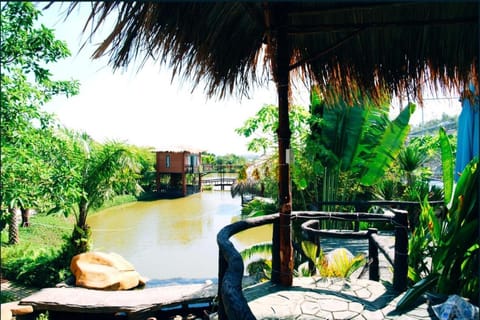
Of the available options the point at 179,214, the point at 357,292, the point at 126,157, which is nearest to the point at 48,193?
the point at 357,292

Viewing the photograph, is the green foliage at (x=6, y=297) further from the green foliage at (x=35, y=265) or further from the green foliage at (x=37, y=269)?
the green foliage at (x=37, y=269)

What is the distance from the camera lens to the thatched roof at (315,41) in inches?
81.7

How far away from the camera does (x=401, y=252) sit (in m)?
2.53

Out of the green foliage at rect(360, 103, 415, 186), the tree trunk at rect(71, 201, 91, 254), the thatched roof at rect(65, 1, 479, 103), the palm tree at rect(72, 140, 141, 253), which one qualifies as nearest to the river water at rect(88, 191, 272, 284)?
the tree trunk at rect(71, 201, 91, 254)

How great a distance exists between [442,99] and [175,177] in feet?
68.8

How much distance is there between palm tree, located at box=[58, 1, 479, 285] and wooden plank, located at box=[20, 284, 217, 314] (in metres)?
3.24

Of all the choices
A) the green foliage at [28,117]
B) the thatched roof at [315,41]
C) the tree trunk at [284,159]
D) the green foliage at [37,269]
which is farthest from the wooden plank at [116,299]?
the thatched roof at [315,41]

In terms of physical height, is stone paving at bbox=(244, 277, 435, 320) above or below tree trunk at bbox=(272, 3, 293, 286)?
below

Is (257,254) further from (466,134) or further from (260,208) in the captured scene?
(466,134)

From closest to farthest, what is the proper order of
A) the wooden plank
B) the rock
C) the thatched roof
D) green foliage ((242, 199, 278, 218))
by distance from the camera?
the thatched roof → the wooden plank → the rock → green foliage ((242, 199, 278, 218))

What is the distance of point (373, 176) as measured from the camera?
6332mm

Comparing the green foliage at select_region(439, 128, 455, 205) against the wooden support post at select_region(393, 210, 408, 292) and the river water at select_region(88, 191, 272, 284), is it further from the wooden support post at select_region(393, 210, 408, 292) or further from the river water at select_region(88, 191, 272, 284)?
the river water at select_region(88, 191, 272, 284)

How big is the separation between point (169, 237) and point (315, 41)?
9.03 m

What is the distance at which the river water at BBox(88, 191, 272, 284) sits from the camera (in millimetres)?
8133
